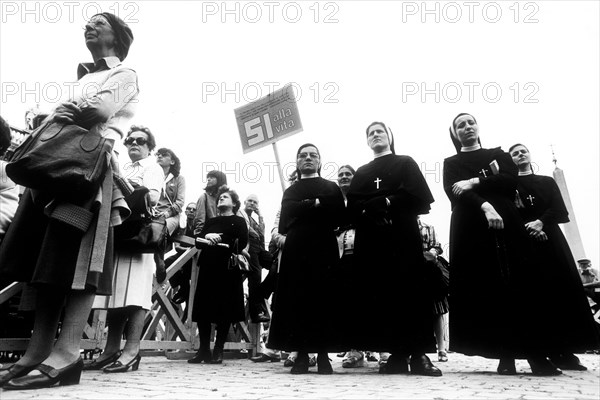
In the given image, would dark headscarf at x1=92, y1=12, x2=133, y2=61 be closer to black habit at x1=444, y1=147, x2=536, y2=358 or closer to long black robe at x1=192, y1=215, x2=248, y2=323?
long black robe at x1=192, y1=215, x2=248, y2=323

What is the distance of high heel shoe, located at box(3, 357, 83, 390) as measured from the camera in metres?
2.42

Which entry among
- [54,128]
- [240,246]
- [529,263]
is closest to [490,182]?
[529,263]

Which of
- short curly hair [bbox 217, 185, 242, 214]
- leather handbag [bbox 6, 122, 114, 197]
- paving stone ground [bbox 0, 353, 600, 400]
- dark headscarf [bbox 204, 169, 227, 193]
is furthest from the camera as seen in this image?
dark headscarf [bbox 204, 169, 227, 193]

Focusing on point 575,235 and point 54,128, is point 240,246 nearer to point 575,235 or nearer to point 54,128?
point 54,128

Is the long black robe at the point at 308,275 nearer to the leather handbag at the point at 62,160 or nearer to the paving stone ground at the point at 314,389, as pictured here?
the paving stone ground at the point at 314,389

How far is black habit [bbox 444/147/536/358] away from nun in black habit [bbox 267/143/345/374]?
40.5 inches

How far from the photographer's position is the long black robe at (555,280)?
3.95 meters

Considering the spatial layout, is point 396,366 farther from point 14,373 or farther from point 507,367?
point 14,373

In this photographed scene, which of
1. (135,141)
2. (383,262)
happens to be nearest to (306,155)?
(383,262)

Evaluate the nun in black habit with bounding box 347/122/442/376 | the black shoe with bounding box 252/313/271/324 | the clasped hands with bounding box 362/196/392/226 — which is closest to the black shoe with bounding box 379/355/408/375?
the nun in black habit with bounding box 347/122/442/376

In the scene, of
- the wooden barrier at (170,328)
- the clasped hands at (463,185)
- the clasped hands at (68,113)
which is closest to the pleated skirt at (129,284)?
the wooden barrier at (170,328)

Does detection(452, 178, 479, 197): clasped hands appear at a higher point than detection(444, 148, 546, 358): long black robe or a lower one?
higher

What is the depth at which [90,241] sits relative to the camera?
2750 millimetres

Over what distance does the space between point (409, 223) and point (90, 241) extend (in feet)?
8.32
